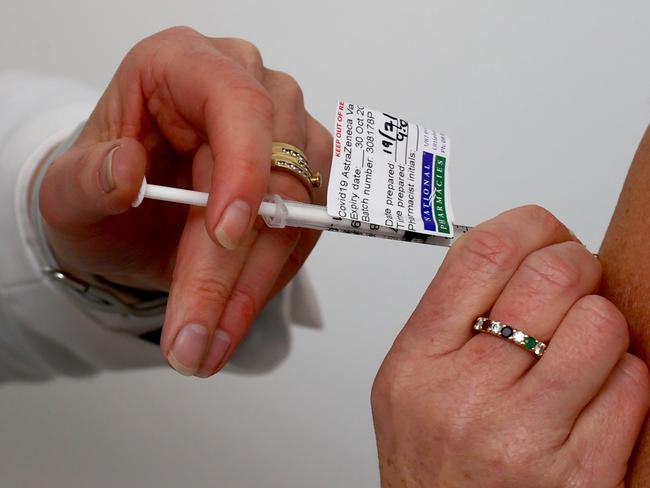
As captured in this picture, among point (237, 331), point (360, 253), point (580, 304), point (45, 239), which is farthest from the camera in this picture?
point (360, 253)

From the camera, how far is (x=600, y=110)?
1123 mm

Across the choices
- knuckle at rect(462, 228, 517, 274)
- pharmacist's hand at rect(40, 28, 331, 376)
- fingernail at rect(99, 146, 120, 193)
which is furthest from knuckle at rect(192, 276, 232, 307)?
A: knuckle at rect(462, 228, 517, 274)

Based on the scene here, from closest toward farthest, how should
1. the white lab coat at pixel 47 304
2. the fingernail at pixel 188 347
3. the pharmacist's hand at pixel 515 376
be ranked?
1. the pharmacist's hand at pixel 515 376
2. the fingernail at pixel 188 347
3. the white lab coat at pixel 47 304

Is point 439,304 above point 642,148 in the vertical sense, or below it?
below

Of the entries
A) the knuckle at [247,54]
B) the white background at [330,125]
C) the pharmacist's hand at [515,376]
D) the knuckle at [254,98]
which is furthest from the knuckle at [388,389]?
the white background at [330,125]

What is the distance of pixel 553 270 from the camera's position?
530 mm

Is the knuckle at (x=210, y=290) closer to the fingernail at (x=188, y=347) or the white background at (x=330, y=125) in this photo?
the fingernail at (x=188, y=347)

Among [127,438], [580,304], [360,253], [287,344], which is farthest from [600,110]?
[127,438]

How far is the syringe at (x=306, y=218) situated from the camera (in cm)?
60

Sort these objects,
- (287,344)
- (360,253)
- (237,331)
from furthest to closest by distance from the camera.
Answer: (360,253), (287,344), (237,331)

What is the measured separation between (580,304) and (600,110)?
0.68m

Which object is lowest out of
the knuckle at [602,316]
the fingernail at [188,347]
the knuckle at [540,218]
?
the fingernail at [188,347]

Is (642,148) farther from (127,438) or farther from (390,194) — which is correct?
(127,438)

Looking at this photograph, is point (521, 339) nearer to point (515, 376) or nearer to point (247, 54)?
point (515, 376)
